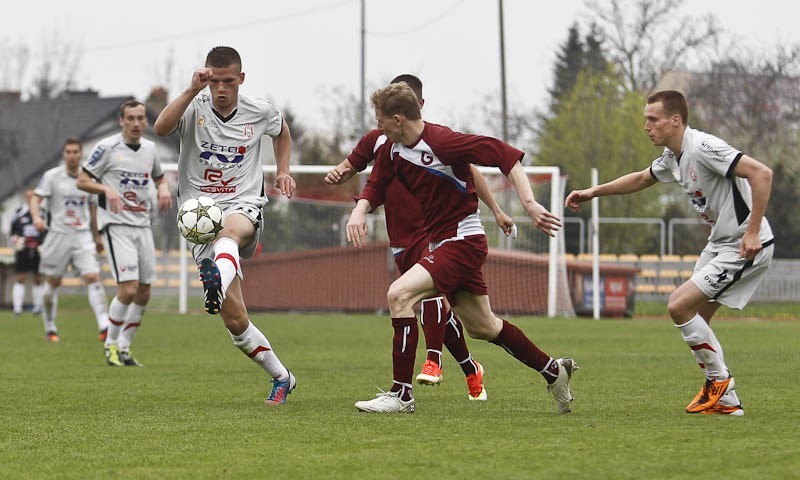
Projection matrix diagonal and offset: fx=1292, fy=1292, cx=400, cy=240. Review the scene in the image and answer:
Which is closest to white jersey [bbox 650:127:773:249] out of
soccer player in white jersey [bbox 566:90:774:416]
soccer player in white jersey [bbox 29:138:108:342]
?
soccer player in white jersey [bbox 566:90:774:416]

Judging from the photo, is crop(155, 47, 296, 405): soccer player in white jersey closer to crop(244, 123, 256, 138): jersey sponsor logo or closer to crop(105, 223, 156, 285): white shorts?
crop(244, 123, 256, 138): jersey sponsor logo

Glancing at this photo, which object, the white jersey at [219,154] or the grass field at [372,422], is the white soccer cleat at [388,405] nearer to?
the grass field at [372,422]

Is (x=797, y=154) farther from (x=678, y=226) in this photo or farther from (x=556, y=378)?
(x=556, y=378)

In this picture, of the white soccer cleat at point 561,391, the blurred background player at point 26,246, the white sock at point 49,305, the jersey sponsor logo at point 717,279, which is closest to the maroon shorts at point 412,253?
the white soccer cleat at point 561,391

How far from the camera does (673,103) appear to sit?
7.41 m

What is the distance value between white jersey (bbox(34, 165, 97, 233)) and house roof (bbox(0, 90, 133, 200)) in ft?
146

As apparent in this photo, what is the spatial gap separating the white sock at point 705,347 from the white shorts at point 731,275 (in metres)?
0.18

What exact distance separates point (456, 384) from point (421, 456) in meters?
4.40

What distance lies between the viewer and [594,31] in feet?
156

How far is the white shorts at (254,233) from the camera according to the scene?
829 cm

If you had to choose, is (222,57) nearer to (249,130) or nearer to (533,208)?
(249,130)

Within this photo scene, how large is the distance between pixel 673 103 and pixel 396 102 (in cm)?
159

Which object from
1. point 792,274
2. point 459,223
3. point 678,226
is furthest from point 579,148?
point 459,223

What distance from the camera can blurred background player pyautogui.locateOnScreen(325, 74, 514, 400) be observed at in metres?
7.98
